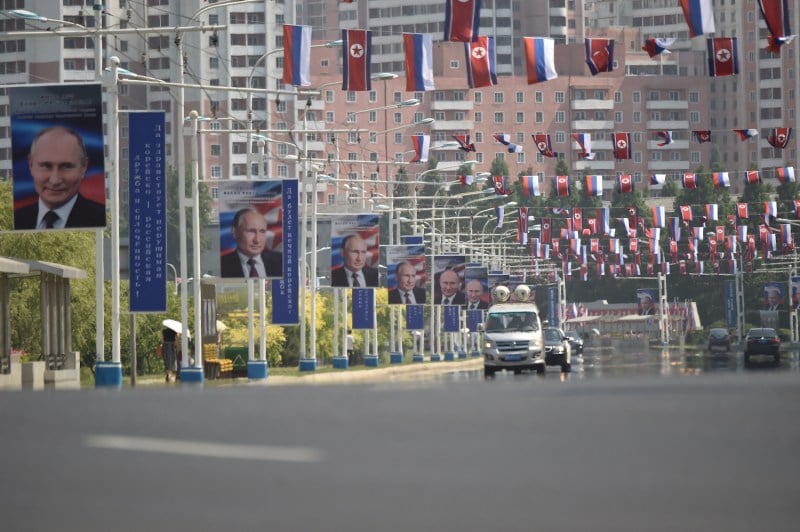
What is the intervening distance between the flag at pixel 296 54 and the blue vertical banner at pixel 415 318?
31510 mm

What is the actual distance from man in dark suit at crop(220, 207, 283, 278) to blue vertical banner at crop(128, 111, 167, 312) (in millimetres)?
3769

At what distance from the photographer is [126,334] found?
173 ft

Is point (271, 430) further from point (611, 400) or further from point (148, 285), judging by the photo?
point (148, 285)

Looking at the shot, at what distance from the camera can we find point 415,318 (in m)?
68.9

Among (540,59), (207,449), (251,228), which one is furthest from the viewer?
(540,59)

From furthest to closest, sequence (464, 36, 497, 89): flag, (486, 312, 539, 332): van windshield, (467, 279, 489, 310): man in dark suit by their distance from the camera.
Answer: (467, 279, 489, 310): man in dark suit
(486, 312, 539, 332): van windshield
(464, 36, 497, 89): flag

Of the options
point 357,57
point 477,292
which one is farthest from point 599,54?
point 477,292

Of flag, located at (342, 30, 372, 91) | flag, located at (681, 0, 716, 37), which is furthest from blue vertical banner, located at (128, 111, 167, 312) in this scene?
flag, located at (681, 0, 716, 37)

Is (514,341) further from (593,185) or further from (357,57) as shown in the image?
(593,185)

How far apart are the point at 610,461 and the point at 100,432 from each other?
59.4 inches

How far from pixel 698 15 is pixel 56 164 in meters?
12.7

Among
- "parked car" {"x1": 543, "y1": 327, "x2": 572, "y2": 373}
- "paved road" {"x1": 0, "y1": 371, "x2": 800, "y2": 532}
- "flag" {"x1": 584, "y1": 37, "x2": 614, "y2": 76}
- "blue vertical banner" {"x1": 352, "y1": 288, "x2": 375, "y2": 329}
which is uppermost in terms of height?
"flag" {"x1": 584, "y1": 37, "x2": 614, "y2": 76}

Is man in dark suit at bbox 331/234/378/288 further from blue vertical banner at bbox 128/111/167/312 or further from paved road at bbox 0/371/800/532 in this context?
paved road at bbox 0/371/800/532

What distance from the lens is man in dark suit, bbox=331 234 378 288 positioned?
47844 millimetres
